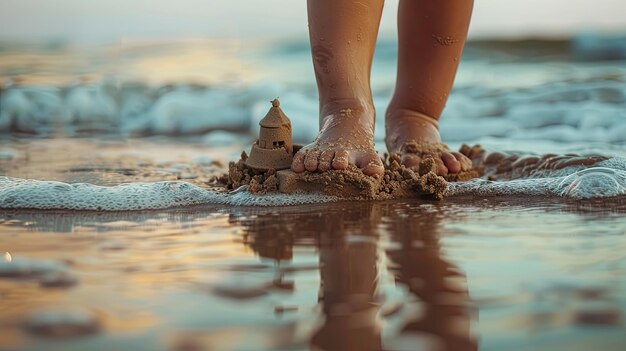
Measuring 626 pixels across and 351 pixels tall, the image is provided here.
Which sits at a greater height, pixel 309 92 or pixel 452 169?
pixel 309 92

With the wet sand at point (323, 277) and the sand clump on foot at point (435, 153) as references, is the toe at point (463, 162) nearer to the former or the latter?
the sand clump on foot at point (435, 153)

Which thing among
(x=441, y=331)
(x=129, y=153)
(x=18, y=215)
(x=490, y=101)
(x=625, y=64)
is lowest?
(x=441, y=331)

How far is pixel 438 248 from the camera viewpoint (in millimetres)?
1507

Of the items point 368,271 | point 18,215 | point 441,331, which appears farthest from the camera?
point 18,215

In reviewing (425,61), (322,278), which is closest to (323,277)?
(322,278)

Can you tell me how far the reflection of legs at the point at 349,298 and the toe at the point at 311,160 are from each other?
0.47 m

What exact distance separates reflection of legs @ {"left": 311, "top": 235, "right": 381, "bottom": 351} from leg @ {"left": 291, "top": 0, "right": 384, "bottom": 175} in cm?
54

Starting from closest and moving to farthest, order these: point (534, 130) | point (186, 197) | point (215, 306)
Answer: point (215, 306) < point (186, 197) < point (534, 130)

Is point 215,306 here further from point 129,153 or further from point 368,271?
point 129,153

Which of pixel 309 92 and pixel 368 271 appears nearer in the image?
pixel 368 271

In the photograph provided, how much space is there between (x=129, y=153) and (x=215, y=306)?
2002 millimetres

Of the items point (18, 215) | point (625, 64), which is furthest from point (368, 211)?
point (625, 64)

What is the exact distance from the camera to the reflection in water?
3.43 feet

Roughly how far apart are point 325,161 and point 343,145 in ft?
0.28
